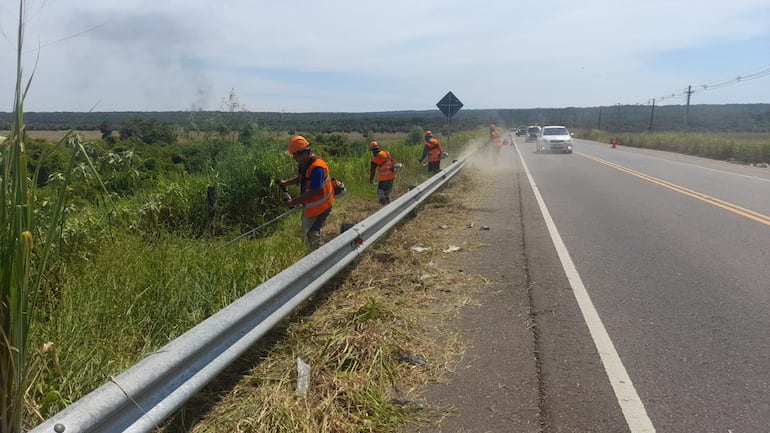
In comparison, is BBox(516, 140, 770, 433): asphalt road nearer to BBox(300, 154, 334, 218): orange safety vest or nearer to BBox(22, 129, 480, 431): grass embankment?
BBox(22, 129, 480, 431): grass embankment

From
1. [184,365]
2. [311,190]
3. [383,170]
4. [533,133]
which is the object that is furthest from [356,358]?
[533,133]

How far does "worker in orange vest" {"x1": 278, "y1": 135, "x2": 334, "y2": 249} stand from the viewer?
646 centimetres

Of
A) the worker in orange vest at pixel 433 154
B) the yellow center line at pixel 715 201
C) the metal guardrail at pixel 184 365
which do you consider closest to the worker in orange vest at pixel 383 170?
the worker in orange vest at pixel 433 154

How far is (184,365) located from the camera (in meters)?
2.74

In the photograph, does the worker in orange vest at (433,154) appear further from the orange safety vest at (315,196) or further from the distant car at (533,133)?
the distant car at (533,133)

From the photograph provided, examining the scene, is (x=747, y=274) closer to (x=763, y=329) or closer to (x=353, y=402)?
(x=763, y=329)

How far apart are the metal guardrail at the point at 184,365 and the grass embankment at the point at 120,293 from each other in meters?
0.29

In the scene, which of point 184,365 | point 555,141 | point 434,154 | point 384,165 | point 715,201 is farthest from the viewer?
point 555,141

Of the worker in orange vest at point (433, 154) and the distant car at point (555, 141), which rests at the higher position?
the worker in orange vest at point (433, 154)

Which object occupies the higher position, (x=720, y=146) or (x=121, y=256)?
(x=121, y=256)

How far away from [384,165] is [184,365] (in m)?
8.83

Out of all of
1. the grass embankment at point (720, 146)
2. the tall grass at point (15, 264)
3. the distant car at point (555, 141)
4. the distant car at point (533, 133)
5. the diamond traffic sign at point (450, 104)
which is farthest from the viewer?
the distant car at point (533, 133)

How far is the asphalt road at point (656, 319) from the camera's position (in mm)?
3410

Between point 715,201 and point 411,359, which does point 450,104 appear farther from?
point 411,359
